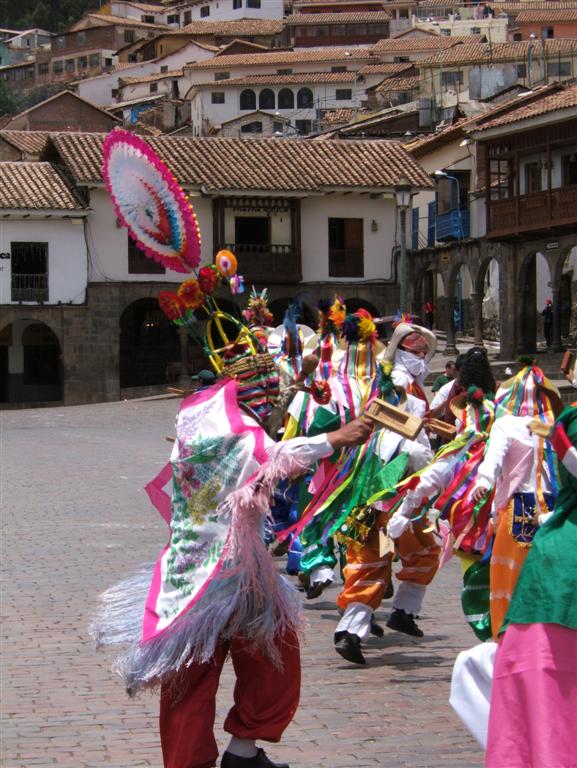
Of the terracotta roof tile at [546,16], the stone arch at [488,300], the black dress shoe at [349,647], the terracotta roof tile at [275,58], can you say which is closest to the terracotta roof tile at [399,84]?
the terracotta roof tile at [275,58]

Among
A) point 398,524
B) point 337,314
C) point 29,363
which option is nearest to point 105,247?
point 29,363

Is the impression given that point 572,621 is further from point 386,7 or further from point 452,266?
point 386,7

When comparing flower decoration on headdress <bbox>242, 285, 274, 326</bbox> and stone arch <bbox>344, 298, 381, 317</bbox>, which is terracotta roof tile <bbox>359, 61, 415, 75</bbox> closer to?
stone arch <bbox>344, 298, 381, 317</bbox>

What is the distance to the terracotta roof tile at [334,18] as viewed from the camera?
86875 millimetres

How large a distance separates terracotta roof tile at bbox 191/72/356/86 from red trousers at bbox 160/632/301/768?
6985cm

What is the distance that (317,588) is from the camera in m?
9.75

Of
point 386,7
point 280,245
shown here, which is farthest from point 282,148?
point 386,7

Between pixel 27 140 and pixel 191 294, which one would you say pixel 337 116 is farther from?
pixel 191 294

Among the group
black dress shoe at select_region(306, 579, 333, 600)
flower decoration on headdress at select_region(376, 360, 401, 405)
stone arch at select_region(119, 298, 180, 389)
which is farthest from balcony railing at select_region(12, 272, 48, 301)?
flower decoration on headdress at select_region(376, 360, 401, 405)

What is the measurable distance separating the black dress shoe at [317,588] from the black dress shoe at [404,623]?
87cm

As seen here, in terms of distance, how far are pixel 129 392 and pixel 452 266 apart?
966cm

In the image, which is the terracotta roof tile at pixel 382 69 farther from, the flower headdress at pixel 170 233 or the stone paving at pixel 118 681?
the flower headdress at pixel 170 233

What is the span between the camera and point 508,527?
22.3ft

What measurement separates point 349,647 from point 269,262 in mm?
35679
